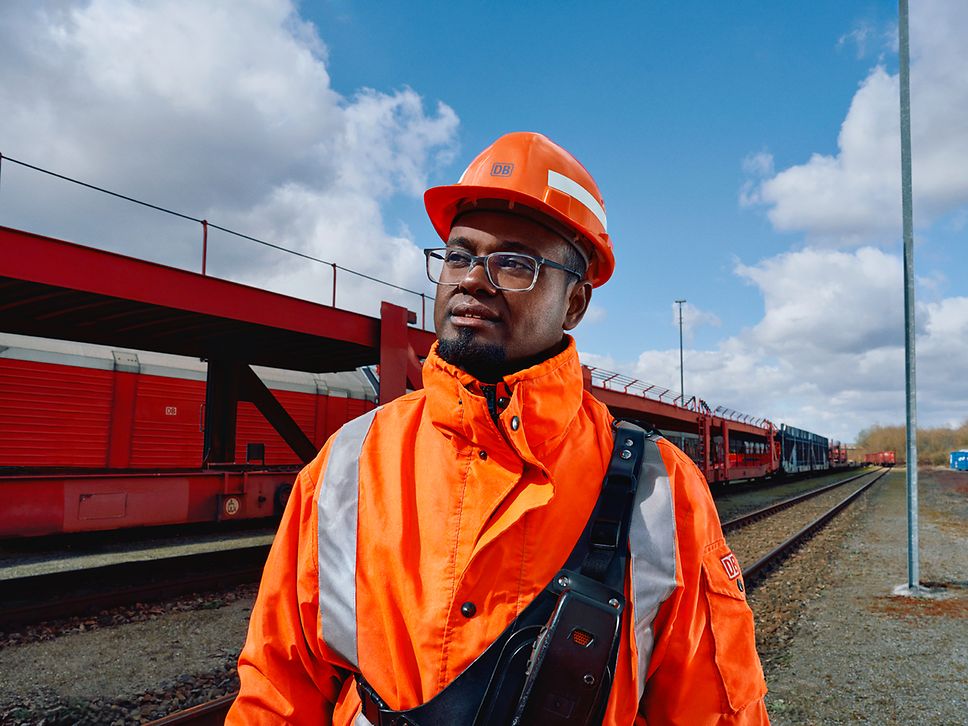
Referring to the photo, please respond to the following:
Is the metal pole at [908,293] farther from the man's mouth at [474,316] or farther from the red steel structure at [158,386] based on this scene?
the man's mouth at [474,316]

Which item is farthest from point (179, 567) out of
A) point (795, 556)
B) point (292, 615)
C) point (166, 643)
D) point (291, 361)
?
point (795, 556)

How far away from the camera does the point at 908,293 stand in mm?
8156

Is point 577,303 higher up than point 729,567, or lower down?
higher up

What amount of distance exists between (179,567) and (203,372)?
4998 mm

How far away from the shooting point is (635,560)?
1325 millimetres

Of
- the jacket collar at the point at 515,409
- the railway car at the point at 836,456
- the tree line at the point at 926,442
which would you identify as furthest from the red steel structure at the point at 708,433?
the tree line at the point at 926,442

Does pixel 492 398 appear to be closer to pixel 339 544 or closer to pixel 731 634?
pixel 339 544

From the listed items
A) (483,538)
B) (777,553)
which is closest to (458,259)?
(483,538)

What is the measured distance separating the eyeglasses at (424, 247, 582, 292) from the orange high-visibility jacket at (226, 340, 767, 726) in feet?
0.69

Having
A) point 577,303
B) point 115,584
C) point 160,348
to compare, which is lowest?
point 115,584

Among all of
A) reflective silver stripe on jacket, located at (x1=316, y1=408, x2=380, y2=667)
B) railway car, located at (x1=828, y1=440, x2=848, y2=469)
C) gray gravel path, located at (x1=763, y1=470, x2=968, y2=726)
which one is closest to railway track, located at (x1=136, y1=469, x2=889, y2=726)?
gray gravel path, located at (x1=763, y1=470, x2=968, y2=726)

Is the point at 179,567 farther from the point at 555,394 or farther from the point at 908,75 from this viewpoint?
the point at 908,75

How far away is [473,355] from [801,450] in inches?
1770

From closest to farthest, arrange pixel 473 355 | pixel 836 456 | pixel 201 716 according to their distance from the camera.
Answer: pixel 473 355, pixel 201 716, pixel 836 456
